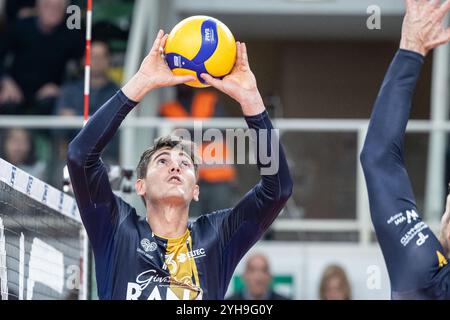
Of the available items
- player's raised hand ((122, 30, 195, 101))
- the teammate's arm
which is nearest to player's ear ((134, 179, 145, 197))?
player's raised hand ((122, 30, 195, 101))

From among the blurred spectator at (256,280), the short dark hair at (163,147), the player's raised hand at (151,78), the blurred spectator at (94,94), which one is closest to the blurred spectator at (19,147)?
the blurred spectator at (94,94)

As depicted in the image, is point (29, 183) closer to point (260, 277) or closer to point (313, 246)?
point (260, 277)

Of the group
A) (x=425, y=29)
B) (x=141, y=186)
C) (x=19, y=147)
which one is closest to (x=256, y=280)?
(x=19, y=147)

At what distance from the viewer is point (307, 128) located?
Result: 36.2ft

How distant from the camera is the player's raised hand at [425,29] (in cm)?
428

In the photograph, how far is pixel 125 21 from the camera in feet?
47.9

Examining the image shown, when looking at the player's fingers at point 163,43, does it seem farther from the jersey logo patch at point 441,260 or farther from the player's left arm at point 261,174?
the jersey logo patch at point 441,260

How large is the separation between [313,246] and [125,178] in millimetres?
4581

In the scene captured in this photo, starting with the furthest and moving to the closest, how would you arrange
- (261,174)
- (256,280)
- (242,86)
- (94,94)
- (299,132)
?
1. (94,94)
2. (299,132)
3. (256,280)
4. (261,174)
5. (242,86)

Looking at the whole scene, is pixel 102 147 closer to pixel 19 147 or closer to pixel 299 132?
pixel 299 132

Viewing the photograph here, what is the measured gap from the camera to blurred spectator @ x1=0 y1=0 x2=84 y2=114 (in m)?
12.8

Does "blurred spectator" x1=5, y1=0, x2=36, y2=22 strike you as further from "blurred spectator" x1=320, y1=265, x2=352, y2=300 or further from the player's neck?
the player's neck

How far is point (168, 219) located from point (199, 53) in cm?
91

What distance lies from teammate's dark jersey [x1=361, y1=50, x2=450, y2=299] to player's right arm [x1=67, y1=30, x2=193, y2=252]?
143 centimetres
